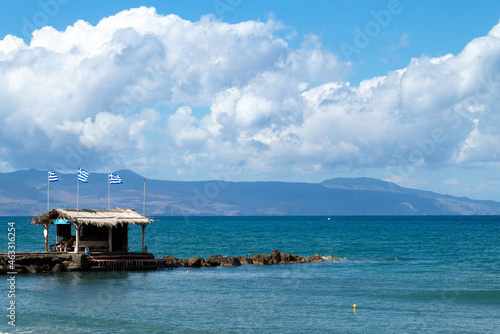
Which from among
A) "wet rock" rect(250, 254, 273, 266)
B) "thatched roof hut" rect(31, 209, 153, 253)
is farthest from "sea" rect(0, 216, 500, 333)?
"thatched roof hut" rect(31, 209, 153, 253)

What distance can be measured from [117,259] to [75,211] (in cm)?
536

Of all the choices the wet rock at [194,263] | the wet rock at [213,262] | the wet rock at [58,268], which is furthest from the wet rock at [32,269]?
the wet rock at [213,262]

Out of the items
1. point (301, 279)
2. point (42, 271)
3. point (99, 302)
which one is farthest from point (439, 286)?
point (42, 271)

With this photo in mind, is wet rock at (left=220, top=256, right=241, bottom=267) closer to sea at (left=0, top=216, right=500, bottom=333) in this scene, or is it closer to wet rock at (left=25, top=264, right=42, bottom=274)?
sea at (left=0, top=216, right=500, bottom=333)

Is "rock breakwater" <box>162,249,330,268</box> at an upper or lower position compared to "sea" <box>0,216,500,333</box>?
upper

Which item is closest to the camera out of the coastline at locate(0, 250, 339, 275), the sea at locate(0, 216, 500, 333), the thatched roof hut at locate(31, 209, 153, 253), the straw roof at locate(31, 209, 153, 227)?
the sea at locate(0, 216, 500, 333)

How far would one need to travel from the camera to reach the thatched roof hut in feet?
168

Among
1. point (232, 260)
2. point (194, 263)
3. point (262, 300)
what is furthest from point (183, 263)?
point (262, 300)

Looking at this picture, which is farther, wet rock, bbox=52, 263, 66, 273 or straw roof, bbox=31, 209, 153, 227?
straw roof, bbox=31, 209, 153, 227

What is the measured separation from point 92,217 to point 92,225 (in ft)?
2.19

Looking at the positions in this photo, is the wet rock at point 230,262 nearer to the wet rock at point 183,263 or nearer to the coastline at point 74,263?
the wet rock at point 183,263

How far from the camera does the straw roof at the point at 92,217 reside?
50750mm

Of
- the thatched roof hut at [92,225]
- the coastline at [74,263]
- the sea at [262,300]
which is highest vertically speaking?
the thatched roof hut at [92,225]

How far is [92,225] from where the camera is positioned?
51.8 m
